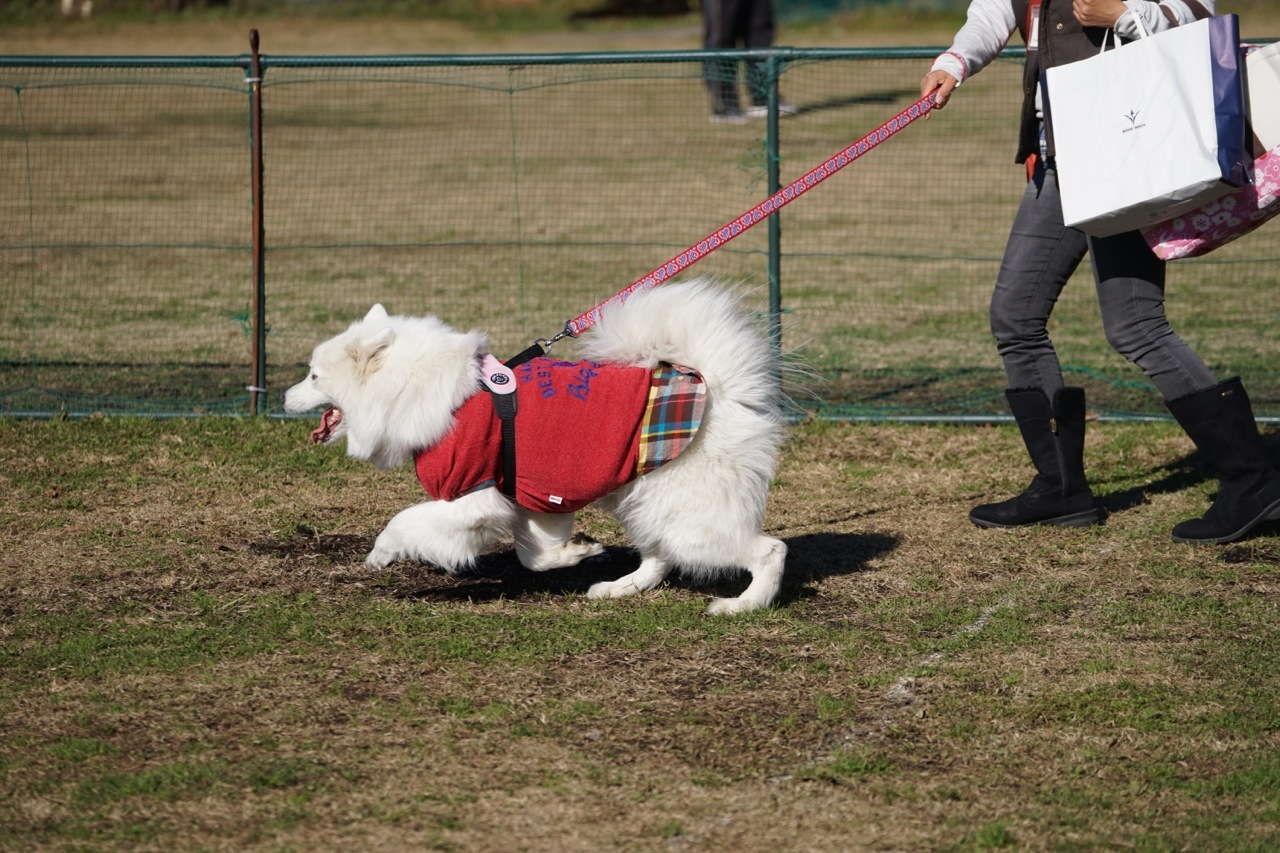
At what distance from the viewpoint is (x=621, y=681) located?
3.80 m

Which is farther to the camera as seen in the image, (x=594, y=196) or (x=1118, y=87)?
(x=594, y=196)

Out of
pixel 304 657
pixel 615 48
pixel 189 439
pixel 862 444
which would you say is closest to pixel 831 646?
pixel 304 657

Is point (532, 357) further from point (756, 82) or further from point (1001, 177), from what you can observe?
point (1001, 177)

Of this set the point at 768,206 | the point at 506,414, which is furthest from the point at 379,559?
the point at 768,206

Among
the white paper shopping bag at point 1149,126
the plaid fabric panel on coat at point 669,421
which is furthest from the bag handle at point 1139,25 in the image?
the plaid fabric panel on coat at point 669,421

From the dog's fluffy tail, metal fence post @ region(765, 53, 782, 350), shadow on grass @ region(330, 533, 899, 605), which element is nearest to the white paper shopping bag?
the dog's fluffy tail

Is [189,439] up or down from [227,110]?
down

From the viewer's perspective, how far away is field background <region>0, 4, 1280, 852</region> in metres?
3.05

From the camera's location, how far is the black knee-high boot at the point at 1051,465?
5.11 meters

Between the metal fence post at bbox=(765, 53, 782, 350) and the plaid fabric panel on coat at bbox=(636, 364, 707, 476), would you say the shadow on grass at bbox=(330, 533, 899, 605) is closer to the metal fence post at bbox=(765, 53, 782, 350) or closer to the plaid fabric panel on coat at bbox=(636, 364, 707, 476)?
the plaid fabric panel on coat at bbox=(636, 364, 707, 476)

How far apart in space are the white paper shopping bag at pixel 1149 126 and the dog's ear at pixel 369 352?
2.25 meters

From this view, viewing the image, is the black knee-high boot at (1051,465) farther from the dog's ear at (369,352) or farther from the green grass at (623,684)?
the dog's ear at (369,352)

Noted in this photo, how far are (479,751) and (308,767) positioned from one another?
423 mm

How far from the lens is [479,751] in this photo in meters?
3.36
